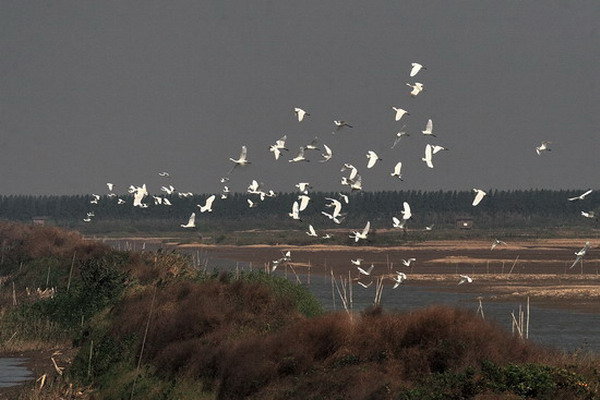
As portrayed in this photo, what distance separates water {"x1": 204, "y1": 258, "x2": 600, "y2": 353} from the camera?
Result: 39.6 m

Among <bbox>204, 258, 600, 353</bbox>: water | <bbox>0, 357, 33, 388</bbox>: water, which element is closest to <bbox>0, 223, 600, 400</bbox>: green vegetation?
<bbox>0, 357, 33, 388</bbox>: water

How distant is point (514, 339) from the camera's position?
2194 centimetres

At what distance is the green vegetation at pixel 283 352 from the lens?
64.0 ft

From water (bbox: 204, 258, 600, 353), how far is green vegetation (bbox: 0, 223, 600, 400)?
23.5ft

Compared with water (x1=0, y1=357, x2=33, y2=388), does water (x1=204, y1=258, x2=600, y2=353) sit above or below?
above

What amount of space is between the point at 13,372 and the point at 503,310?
79.0 feet

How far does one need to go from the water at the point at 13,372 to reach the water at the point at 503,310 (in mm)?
11100

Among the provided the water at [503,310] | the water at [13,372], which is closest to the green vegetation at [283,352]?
the water at [13,372]

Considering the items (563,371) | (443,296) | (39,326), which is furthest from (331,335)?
(443,296)

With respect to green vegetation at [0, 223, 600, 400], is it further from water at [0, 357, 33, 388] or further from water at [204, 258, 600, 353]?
water at [204, 258, 600, 353]

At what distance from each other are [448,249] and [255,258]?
19.7 metres

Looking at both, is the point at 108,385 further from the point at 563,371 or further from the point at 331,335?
the point at 563,371

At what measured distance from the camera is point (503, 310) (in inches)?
1913

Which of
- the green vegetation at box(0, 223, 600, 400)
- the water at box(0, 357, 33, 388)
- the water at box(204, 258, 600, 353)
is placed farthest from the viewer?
the water at box(204, 258, 600, 353)
